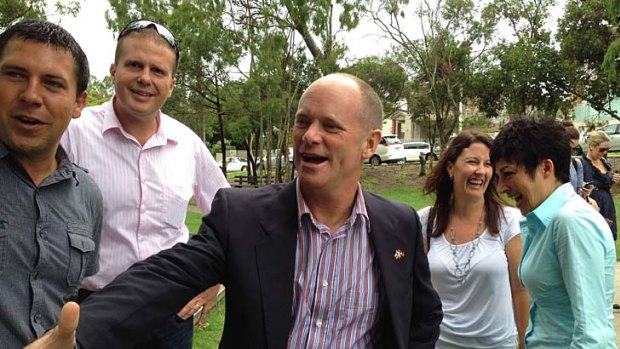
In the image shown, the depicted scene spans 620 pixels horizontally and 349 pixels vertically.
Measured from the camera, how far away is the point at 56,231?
6.77ft

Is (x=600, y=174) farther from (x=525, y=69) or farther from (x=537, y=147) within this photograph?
(x=525, y=69)

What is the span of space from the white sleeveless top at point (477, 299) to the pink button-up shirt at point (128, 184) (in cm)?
156

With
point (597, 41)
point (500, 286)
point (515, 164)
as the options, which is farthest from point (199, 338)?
point (597, 41)

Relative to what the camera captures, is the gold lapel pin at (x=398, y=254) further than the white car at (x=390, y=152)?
No

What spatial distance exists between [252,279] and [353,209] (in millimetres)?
499

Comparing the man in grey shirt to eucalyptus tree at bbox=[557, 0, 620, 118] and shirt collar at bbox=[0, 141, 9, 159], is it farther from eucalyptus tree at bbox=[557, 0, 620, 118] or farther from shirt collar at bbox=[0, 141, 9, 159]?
eucalyptus tree at bbox=[557, 0, 620, 118]

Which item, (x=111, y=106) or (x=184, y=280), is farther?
(x=111, y=106)

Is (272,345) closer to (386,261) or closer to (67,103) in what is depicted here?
(386,261)

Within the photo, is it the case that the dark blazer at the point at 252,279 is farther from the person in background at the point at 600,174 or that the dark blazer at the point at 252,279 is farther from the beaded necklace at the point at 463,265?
the person in background at the point at 600,174

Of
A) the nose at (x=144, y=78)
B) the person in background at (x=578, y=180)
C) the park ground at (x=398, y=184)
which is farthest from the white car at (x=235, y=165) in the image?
the nose at (x=144, y=78)

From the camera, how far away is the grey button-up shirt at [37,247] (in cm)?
191

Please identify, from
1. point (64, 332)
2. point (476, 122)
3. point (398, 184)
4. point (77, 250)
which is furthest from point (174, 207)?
point (476, 122)

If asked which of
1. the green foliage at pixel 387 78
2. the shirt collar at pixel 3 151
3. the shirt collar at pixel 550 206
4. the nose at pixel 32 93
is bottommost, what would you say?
the shirt collar at pixel 550 206

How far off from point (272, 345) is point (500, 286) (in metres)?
2.00
